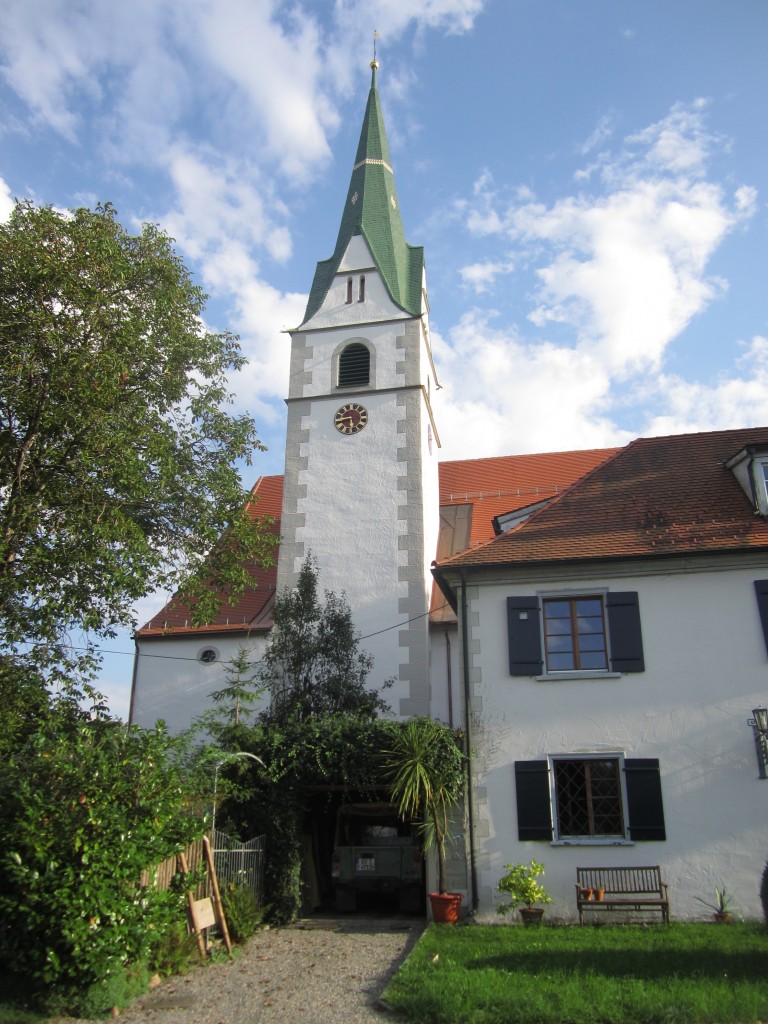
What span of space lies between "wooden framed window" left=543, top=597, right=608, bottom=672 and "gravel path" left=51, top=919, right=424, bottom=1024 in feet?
15.8

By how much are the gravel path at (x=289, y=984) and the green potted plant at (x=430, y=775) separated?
4.94 feet

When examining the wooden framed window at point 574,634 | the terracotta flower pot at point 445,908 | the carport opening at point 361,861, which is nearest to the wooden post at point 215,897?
the terracotta flower pot at point 445,908

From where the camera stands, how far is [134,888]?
9562mm

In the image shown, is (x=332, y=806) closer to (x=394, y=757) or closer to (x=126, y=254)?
(x=394, y=757)

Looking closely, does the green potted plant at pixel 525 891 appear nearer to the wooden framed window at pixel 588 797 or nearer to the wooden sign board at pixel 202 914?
the wooden framed window at pixel 588 797

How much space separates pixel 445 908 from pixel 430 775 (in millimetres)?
1931

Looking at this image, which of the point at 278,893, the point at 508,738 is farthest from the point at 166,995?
the point at 508,738

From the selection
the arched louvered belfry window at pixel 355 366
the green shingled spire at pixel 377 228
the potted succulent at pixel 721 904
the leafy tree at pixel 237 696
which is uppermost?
the green shingled spire at pixel 377 228

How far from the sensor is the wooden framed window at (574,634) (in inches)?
575

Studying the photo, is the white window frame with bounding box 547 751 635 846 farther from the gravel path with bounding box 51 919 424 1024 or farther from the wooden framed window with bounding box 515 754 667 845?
the gravel path with bounding box 51 919 424 1024

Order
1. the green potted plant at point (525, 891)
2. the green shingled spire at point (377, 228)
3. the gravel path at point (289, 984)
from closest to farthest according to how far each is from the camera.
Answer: the gravel path at point (289, 984) < the green potted plant at point (525, 891) < the green shingled spire at point (377, 228)

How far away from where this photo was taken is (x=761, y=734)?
13445 mm

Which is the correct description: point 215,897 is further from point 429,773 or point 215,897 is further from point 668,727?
point 668,727

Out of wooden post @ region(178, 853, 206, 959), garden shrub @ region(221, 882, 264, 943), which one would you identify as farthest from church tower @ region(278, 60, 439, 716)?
wooden post @ region(178, 853, 206, 959)
